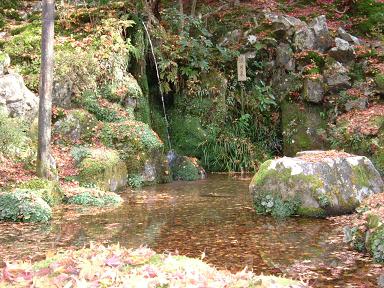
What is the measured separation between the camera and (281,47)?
18.0 metres

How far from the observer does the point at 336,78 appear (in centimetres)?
1684

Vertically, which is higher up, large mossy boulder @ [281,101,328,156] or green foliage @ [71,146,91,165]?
large mossy boulder @ [281,101,328,156]

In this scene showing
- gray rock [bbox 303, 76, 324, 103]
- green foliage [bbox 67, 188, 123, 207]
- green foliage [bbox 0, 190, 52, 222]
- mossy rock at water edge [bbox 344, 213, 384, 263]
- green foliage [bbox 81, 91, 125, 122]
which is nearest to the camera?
mossy rock at water edge [bbox 344, 213, 384, 263]

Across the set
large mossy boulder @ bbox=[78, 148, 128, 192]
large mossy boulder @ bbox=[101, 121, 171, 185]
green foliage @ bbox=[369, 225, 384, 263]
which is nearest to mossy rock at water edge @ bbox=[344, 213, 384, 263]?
green foliage @ bbox=[369, 225, 384, 263]

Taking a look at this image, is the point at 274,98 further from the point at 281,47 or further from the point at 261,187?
the point at 261,187

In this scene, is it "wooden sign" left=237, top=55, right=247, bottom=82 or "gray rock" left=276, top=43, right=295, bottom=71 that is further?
"gray rock" left=276, top=43, right=295, bottom=71

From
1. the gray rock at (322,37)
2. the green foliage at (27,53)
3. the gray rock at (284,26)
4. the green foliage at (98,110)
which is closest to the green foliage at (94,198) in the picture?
the green foliage at (98,110)

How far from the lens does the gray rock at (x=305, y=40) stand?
1769 centimetres

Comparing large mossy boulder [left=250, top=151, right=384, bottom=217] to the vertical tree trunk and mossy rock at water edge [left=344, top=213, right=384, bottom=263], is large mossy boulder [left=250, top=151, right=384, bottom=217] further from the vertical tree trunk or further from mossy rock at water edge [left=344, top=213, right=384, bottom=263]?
the vertical tree trunk

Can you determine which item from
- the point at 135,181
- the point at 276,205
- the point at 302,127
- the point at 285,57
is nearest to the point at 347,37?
the point at 285,57

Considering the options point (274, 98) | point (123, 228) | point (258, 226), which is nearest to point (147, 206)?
point (123, 228)

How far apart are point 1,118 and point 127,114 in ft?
16.3

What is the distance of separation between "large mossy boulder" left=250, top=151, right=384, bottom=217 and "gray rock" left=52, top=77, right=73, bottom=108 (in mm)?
7075

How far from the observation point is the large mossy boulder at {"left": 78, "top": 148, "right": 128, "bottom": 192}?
12.0 meters
